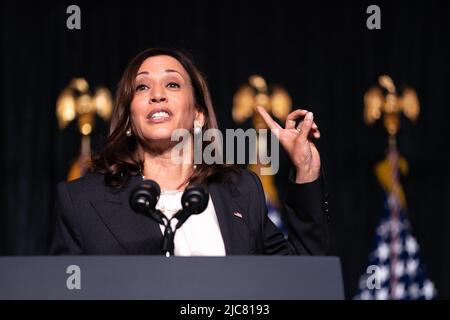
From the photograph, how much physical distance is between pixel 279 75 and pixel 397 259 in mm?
1161

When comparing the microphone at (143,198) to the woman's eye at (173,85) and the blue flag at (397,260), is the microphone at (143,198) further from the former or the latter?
the blue flag at (397,260)

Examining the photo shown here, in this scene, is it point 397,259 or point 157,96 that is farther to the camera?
point 397,259

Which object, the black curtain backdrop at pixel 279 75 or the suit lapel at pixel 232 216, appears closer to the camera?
the suit lapel at pixel 232 216

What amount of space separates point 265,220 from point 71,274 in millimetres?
749

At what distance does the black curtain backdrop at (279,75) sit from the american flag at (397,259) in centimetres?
5

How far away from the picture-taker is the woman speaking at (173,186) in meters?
1.59

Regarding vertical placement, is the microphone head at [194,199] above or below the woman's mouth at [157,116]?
below

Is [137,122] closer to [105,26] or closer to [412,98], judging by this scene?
[105,26]

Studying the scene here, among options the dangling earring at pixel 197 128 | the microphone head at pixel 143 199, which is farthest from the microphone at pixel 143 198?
the dangling earring at pixel 197 128

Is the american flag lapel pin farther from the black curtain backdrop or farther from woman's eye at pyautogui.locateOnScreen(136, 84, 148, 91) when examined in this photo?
the black curtain backdrop

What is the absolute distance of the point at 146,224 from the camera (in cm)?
156

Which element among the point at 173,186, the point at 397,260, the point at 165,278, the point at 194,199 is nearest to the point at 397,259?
the point at 397,260

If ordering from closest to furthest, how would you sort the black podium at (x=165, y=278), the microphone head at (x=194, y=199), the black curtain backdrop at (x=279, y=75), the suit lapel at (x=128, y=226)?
1. the black podium at (x=165, y=278)
2. the microphone head at (x=194, y=199)
3. the suit lapel at (x=128, y=226)
4. the black curtain backdrop at (x=279, y=75)

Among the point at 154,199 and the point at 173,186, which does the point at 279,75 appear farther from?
the point at 154,199
